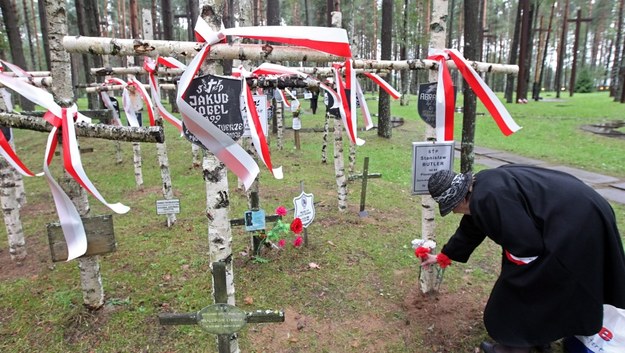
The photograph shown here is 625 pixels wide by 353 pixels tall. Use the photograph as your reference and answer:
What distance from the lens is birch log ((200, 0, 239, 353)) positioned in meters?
2.40

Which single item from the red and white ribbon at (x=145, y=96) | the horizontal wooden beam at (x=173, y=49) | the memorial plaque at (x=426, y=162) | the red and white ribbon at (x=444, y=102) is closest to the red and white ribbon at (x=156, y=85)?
the red and white ribbon at (x=145, y=96)

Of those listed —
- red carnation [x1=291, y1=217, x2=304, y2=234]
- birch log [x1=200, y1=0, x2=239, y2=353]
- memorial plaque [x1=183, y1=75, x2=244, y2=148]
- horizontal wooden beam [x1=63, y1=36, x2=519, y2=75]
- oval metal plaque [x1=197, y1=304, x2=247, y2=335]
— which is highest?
horizontal wooden beam [x1=63, y1=36, x2=519, y2=75]

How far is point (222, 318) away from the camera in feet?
7.55

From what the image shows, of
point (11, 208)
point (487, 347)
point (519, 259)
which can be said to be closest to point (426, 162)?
point (519, 259)

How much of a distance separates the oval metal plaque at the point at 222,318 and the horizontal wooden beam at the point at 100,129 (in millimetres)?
1235

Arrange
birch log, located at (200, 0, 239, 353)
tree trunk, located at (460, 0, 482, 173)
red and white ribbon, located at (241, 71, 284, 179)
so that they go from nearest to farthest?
birch log, located at (200, 0, 239, 353) < red and white ribbon, located at (241, 71, 284, 179) < tree trunk, located at (460, 0, 482, 173)

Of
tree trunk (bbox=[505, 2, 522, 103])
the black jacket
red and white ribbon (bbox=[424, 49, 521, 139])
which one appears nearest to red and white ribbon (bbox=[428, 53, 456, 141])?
red and white ribbon (bbox=[424, 49, 521, 139])

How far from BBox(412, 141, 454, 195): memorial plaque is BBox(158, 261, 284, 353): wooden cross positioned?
1.76m

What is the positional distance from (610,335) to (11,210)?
5.82 metres

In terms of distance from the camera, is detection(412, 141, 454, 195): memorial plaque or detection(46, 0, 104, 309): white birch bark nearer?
detection(46, 0, 104, 309): white birch bark

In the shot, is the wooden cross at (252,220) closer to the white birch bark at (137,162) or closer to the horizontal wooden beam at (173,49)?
the horizontal wooden beam at (173,49)

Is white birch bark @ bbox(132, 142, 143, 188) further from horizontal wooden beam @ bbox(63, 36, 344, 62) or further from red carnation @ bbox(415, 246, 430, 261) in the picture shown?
red carnation @ bbox(415, 246, 430, 261)

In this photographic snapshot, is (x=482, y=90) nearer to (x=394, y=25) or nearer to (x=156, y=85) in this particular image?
(x=156, y=85)

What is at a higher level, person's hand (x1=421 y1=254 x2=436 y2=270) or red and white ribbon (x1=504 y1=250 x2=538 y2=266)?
red and white ribbon (x1=504 y1=250 x2=538 y2=266)
